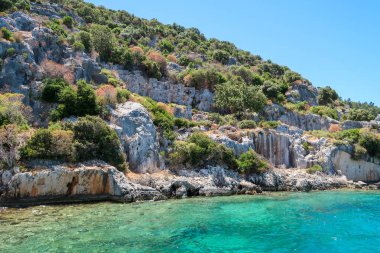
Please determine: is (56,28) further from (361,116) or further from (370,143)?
(361,116)

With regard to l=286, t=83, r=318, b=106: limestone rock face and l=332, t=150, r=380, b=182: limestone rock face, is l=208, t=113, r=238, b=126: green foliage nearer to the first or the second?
l=332, t=150, r=380, b=182: limestone rock face

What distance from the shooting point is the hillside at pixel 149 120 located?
3216 cm

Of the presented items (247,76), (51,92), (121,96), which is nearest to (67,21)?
(121,96)

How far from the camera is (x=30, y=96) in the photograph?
38094 mm

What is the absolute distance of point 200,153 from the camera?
130ft

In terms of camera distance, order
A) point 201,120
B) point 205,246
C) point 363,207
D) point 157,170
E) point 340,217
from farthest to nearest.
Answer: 1. point 201,120
2. point 157,170
3. point 363,207
4. point 340,217
5. point 205,246

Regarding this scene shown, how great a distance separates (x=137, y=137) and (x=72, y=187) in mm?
10087

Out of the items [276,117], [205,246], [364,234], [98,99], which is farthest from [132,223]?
[276,117]

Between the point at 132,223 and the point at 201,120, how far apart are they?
1316 inches

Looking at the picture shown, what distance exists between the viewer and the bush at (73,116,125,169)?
103 ft

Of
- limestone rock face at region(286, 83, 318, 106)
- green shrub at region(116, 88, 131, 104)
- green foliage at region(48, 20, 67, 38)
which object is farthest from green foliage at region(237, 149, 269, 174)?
limestone rock face at region(286, 83, 318, 106)

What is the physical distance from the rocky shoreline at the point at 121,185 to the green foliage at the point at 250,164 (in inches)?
29.5

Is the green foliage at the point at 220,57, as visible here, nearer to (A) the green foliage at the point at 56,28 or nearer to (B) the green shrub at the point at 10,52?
(A) the green foliage at the point at 56,28

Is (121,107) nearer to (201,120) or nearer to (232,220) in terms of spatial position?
(201,120)
